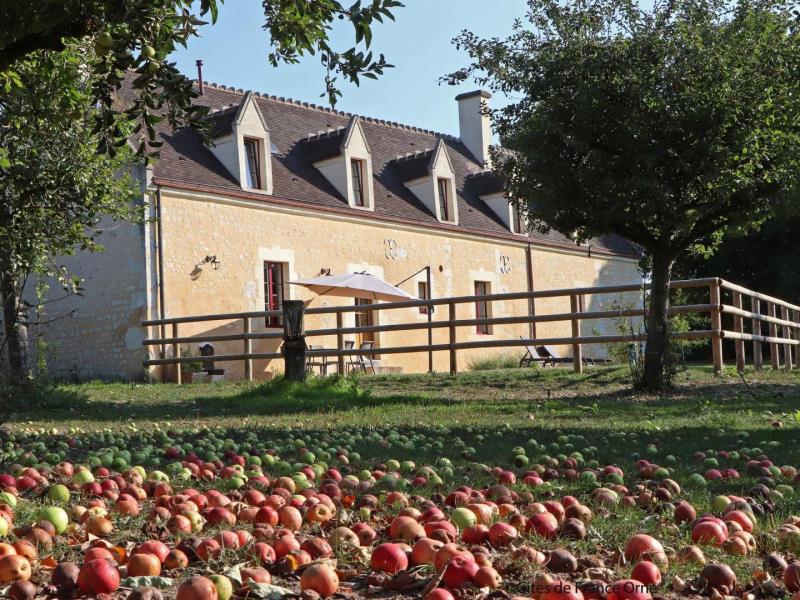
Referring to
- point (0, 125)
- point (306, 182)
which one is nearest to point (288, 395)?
point (0, 125)

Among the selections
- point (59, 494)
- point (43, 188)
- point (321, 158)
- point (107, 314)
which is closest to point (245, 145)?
point (321, 158)

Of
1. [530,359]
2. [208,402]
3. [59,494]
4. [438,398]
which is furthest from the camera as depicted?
[530,359]

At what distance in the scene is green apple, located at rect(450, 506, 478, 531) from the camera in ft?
10.4

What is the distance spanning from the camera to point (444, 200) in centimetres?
2794

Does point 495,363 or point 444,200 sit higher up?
point 444,200

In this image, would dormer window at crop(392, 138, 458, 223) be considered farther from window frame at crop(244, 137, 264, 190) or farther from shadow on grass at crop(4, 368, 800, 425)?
shadow on grass at crop(4, 368, 800, 425)

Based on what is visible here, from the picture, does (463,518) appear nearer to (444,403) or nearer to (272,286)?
(444,403)

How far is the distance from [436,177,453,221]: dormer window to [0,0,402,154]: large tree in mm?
21211

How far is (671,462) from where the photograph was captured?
16.9 ft

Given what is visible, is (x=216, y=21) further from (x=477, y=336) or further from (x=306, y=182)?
(x=477, y=336)

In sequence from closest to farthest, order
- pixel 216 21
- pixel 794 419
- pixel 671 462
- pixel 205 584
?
pixel 205 584 < pixel 216 21 < pixel 671 462 < pixel 794 419

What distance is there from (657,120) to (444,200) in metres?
17.1

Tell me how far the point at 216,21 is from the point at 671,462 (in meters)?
3.52

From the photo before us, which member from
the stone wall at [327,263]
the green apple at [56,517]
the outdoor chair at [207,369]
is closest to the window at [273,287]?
the stone wall at [327,263]
